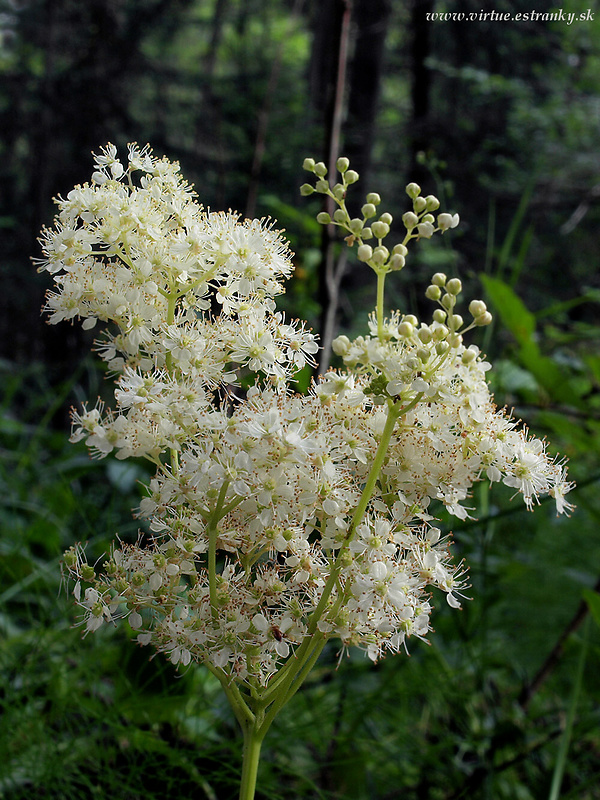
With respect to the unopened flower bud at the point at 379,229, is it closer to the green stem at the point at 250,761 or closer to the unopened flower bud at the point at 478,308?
the unopened flower bud at the point at 478,308

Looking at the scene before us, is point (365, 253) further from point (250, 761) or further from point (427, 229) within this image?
point (250, 761)

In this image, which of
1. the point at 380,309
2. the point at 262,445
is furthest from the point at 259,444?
the point at 380,309

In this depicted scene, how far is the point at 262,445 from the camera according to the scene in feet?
1.50

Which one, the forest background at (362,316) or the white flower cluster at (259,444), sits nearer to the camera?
the white flower cluster at (259,444)

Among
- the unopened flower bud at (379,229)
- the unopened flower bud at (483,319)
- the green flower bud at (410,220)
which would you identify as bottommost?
the unopened flower bud at (483,319)

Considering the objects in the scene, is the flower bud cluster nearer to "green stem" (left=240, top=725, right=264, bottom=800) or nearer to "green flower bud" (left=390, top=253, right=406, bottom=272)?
"green flower bud" (left=390, top=253, right=406, bottom=272)

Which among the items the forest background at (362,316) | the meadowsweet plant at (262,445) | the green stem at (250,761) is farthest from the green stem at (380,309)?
the forest background at (362,316)

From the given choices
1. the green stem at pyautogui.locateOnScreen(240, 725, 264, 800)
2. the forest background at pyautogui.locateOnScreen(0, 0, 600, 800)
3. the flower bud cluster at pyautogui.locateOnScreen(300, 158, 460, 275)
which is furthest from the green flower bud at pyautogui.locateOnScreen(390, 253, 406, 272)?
the forest background at pyautogui.locateOnScreen(0, 0, 600, 800)

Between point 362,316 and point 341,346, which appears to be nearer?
point 341,346

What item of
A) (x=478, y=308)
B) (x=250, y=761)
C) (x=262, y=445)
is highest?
(x=478, y=308)

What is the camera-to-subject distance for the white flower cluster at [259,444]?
48 centimetres

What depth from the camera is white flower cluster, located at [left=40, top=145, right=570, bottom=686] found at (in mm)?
476

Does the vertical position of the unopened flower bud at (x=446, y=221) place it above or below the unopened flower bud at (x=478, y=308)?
above

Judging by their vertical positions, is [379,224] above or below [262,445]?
above
